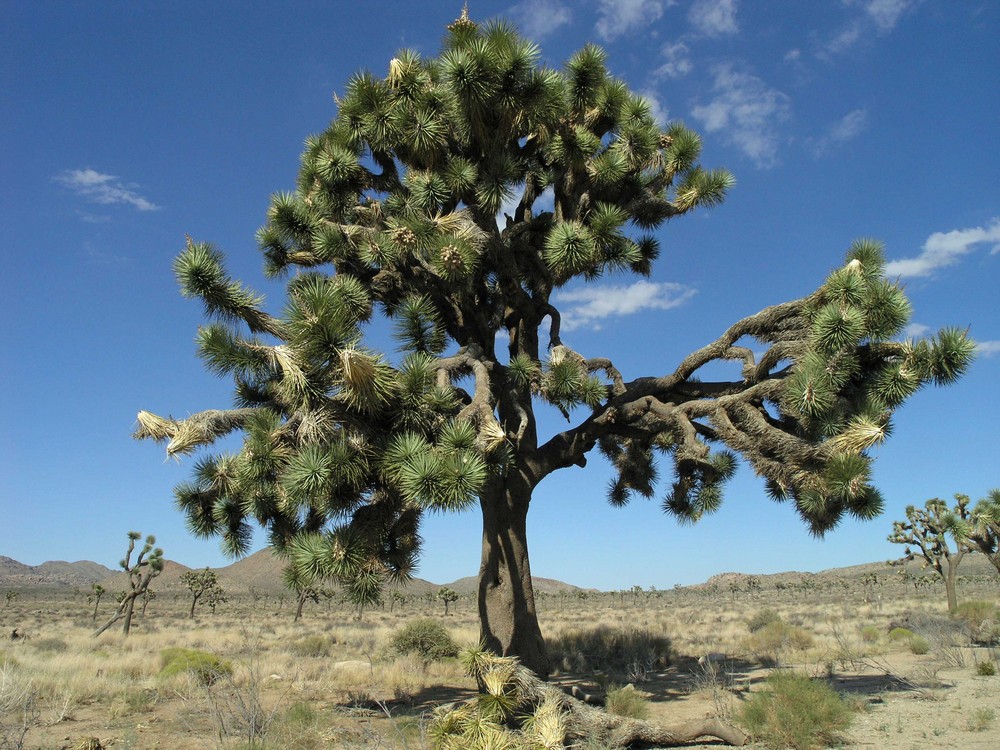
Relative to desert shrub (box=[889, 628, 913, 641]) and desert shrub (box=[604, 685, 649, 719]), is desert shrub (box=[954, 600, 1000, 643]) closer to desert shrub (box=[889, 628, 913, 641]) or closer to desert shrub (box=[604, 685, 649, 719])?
desert shrub (box=[889, 628, 913, 641])

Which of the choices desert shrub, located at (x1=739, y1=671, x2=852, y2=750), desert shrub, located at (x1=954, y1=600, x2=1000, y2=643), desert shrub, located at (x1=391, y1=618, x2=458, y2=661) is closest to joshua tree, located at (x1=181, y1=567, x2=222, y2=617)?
desert shrub, located at (x1=391, y1=618, x2=458, y2=661)

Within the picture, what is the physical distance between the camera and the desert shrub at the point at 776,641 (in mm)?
14058

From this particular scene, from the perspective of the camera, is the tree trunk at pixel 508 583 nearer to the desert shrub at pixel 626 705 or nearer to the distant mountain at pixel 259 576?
the desert shrub at pixel 626 705

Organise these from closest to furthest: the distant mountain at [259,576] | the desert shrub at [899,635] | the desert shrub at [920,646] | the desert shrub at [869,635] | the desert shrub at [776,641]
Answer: the desert shrub at [920,646], the desert shrub at [776,641], the desert shrub at [899,635], the desert shrub at [869,635], the distant mountain at [259,576]

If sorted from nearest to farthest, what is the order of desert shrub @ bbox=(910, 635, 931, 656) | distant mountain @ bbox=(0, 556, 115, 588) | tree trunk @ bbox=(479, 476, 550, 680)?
tree trunk @ bbox=(479, 476, 550, 680) → desert shrub @ bbox=(910, 635, 931, 656) → distant mountain @ bbox=(0, 556, 115, 588)

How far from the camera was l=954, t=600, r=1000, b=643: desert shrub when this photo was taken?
47.1ft

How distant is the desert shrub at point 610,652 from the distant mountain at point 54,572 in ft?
401

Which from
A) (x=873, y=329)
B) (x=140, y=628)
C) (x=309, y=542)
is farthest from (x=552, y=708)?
(x=140, y=628)

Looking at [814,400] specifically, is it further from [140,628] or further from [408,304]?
[140,628]

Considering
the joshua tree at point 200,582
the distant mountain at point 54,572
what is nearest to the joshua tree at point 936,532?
the joshua tree at point 200,582

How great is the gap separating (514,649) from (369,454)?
3.69 metres

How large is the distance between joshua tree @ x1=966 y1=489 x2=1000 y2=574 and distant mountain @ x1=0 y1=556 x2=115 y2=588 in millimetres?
126000

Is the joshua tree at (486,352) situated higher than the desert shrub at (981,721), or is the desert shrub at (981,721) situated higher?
the joshua tree at (486,352)

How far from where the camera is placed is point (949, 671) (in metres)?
10.2
